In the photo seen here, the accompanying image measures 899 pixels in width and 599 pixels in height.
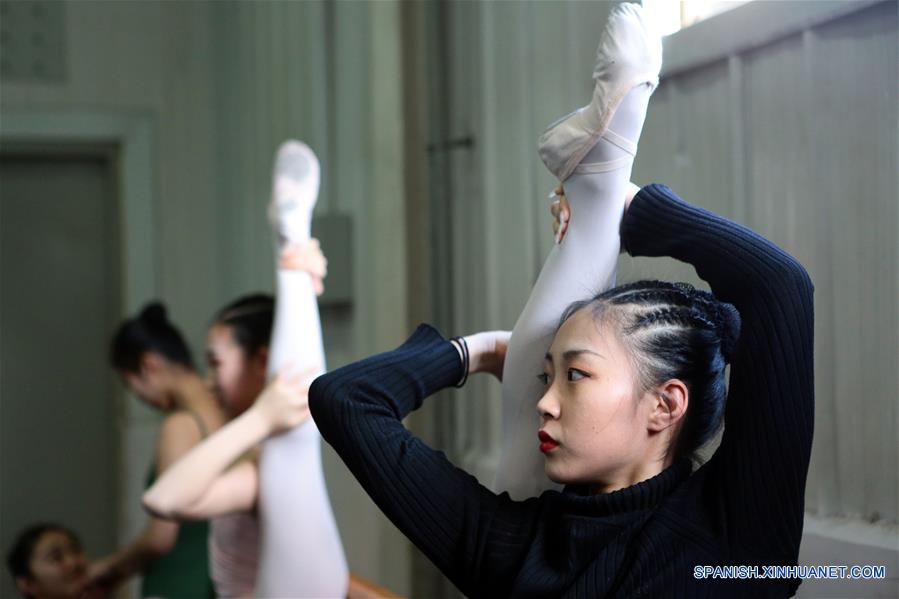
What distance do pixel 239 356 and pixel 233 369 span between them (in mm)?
25

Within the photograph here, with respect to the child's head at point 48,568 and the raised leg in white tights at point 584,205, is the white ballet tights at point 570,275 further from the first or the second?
the child's head at point 48,568

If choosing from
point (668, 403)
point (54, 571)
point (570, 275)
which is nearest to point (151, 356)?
point (54, 571)

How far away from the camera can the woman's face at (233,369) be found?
5.77 ft

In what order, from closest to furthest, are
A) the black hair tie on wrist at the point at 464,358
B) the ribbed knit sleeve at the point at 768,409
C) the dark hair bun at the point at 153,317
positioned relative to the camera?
the ribbed knit sleeve at the point at 768,409 → the black hair tie on wrist at the point at 464,358 → the dark hair bun at the point at 153,317

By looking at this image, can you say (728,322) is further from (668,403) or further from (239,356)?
(239,356)

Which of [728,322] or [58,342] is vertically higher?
[728,322]

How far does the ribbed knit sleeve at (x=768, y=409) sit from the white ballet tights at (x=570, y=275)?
138 millimetres

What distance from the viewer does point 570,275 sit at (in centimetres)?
100

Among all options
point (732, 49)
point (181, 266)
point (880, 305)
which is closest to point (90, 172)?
point (181, 266)

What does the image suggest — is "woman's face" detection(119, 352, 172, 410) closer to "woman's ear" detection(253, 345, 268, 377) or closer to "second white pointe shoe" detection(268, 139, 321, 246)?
"woman's ear" detection(253, 345, 268, 377)

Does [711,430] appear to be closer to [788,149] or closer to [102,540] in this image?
[788,149]

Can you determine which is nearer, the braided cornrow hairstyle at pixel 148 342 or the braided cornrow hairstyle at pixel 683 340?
the braided cornrow hairstyle at pixel 683 340

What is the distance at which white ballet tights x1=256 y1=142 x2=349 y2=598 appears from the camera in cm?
150

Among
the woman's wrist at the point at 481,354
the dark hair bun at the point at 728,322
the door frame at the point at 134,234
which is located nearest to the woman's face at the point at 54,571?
the door frame at the point at 134,234
